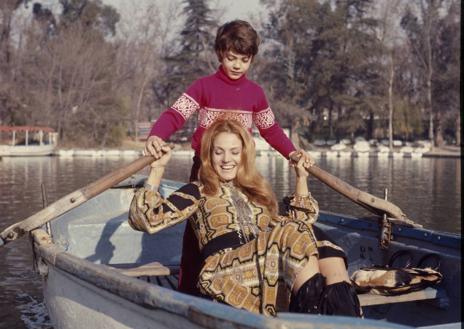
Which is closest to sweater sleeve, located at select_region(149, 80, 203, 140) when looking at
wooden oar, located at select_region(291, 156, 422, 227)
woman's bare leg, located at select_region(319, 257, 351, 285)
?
wooden oar, located at select_region(291, 156, 422, 227)

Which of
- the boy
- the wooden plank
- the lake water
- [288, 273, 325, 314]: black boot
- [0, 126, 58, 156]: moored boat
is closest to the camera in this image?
[288, 273, 325, 314]: black boot

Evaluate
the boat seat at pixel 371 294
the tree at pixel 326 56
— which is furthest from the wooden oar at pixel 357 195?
the tree at pixel 326 56

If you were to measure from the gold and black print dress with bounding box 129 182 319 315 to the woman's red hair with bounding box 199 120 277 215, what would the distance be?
4 centimetres

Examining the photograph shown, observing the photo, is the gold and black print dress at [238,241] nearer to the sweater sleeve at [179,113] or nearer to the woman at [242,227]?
the woman at [242,227]

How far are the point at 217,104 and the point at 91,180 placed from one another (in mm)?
17772

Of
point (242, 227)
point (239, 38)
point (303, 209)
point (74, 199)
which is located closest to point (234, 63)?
point (239, 38)

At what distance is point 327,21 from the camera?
163 ft

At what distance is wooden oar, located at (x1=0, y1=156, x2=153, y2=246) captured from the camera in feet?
14.7

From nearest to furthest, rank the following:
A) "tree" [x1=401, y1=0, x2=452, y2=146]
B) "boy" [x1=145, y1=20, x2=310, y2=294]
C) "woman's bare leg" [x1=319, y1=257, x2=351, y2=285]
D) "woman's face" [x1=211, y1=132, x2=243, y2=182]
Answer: "woman's bare leg" [x1=319, y1=257, x2=351, y2=285], "woman's face" [x1=211, y1=132, x2=243, y2=182], "boy" [x1=145, y1=20, x2=310, y2=294], "tree" [x1=401, y1=0, x2=452, y2=146]

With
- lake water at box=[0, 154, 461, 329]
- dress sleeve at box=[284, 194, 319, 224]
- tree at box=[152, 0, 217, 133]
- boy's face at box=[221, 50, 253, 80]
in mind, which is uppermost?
tree at box=[152, 0, 217, 133]

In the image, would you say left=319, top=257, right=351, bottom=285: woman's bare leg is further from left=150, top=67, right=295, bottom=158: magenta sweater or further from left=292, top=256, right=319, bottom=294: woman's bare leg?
left=150, top=67, right=295, bottom=158: magenta sweater

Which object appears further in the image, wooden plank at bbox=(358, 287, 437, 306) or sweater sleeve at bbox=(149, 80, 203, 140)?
sweater sleeve at bbox=(149, 80, 203, 140)

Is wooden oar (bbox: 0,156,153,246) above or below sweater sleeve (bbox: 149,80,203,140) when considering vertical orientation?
below

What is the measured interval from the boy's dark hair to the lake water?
3.45 metres
